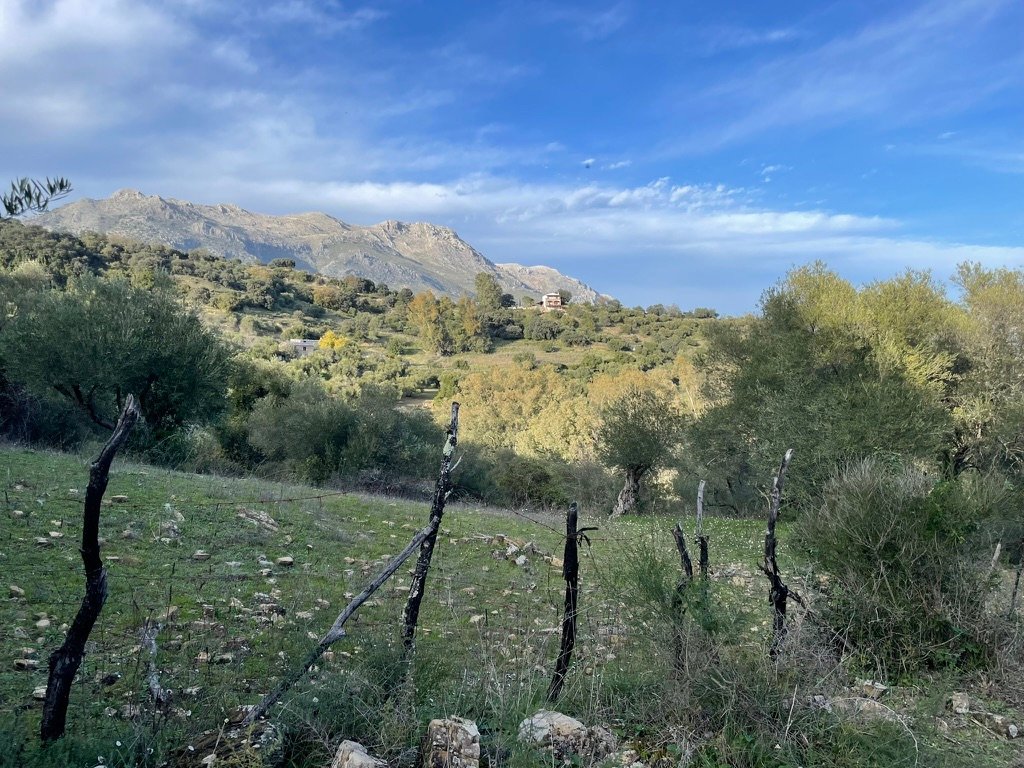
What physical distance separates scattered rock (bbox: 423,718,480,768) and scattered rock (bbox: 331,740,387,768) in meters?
0.31

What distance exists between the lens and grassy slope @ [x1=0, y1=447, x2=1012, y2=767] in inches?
147

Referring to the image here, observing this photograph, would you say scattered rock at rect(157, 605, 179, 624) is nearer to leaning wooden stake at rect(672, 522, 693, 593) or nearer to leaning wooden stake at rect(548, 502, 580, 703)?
leaning wooden stake at rect(548, 502, 580, 703)

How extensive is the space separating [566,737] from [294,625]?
11.4 feet

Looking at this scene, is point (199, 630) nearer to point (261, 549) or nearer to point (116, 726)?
point (116, 726)

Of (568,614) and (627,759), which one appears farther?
(568,614)

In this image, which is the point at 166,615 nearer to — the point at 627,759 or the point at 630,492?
the point at 627,759

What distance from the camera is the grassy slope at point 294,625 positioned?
12.2 ft

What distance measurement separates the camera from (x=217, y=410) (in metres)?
24.5

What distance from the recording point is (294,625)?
6.04m

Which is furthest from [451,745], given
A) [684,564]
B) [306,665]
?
[684,564]

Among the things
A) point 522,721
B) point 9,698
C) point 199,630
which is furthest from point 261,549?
point 522,721

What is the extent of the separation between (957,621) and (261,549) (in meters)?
9.27

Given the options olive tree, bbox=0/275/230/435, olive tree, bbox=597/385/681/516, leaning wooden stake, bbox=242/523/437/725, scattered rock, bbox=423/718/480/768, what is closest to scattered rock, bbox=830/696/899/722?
scattered rock, bbox=423/718/480/768

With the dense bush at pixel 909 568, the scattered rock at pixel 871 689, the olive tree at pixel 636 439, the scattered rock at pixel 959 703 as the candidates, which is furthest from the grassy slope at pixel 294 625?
the olive tree at pixel 636 439
